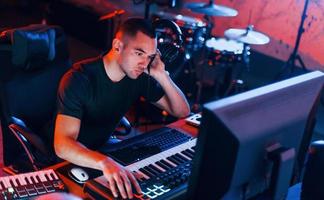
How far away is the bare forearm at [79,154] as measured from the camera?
5.70ft

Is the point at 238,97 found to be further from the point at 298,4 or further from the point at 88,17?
the point at 88,17

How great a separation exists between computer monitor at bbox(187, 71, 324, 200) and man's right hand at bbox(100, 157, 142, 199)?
14.7 inches

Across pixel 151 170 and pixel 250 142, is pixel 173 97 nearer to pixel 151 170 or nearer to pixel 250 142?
pixel 151 170

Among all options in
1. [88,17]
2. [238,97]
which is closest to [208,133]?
[238,97]

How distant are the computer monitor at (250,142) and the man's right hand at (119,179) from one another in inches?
14.7

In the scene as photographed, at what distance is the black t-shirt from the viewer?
80.8 inches

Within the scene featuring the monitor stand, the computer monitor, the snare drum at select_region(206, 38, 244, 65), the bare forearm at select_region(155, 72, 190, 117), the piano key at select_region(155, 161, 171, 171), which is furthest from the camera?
the snare drum at select_region(206, 38, 244, 65)

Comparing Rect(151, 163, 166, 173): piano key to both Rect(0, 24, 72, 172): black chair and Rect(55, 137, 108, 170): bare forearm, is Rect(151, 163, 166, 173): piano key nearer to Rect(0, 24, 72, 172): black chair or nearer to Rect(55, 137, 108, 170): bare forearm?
Rect(55, 137, 108, 170): bare forearm

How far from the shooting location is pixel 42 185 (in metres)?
1.66

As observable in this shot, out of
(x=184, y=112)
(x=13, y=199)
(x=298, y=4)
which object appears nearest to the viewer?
(x=13, y=199)

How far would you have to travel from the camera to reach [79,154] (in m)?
1.80

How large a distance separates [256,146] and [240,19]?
3774mm

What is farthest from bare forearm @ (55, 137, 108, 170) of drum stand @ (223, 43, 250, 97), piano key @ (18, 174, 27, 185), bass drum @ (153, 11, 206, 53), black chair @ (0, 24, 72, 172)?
drum stand @ (223, 43, 250, 97)

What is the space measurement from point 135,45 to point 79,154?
21.8 inches
